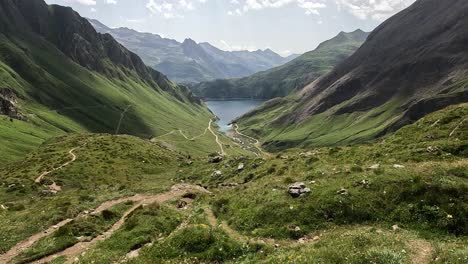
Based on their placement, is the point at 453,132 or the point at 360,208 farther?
the point at 453,132

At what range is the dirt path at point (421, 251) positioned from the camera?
21250mm

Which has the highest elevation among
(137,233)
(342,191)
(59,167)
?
(342,191)

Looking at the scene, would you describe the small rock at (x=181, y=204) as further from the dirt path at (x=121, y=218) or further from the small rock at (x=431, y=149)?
the small rock at (x=431, y=149)

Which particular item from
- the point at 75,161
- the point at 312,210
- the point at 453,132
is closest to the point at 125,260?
the point at 312,210

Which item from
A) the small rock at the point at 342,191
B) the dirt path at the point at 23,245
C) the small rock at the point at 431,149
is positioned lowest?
the dirt path at the point at 23,245

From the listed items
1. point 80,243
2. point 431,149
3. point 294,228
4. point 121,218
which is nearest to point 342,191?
point 294,228

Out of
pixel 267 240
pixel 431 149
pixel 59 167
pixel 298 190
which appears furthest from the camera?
pixel 59 167

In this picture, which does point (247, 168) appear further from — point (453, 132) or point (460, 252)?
point (460, 252)

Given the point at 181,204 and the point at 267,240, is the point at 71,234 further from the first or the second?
the point at 267,240

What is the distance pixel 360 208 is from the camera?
28.2m

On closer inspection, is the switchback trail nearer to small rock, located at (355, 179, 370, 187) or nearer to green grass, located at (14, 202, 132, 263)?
green grass, located at (14, 202, 132, 263)

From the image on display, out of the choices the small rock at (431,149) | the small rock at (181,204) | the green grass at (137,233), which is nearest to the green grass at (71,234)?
the green grass at (137,233)

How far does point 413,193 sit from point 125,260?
20382mm

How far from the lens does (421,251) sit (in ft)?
73.6
